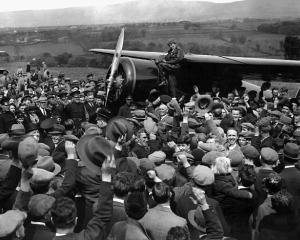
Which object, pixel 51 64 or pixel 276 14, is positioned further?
pixel 276 14

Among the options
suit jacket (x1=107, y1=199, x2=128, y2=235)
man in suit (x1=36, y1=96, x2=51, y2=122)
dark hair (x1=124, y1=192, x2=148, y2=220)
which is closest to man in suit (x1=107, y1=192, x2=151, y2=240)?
dark hair (x1=124, y1=192, x2=148, y2=220)

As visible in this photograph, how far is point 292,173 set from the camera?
5500 millimetres

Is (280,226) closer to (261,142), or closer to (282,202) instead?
(282,202)

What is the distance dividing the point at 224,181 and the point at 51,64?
3151 cm

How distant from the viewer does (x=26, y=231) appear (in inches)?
161

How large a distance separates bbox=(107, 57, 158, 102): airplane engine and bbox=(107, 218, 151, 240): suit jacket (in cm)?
966

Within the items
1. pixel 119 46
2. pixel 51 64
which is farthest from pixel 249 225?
pixel 51 64

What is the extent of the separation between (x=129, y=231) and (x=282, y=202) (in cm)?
163

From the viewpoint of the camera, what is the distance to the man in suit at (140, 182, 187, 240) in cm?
401

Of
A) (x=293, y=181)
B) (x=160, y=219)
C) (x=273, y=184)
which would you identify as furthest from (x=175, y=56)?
(x=160, y=219)

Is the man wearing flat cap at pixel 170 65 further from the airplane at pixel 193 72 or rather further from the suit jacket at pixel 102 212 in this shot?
the suit jacket at pixel 102 212

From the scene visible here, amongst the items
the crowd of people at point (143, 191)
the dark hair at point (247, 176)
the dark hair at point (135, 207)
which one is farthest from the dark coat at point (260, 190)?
the dark hair at point (135, 207)

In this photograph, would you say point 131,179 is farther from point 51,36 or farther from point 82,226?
point 51,36

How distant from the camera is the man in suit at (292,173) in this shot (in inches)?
210
